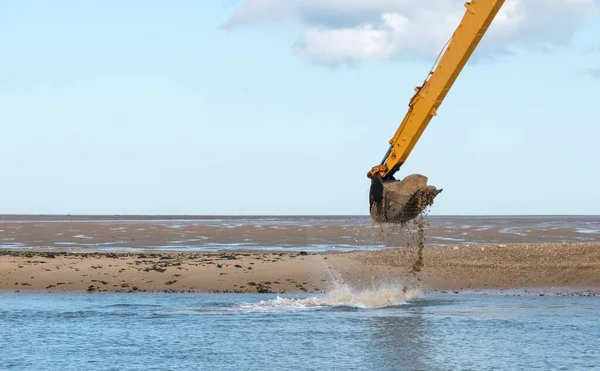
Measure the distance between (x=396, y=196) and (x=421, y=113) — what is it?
2.62 metres

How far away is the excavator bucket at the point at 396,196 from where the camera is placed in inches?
992

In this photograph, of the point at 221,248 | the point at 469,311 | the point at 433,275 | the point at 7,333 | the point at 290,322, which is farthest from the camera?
the point at 221,248

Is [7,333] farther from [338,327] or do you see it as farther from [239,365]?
[338,327]

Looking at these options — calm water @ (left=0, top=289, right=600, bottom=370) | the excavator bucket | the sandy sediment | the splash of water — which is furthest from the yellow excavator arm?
the sandy sediment

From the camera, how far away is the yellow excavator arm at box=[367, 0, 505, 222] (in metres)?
24.2

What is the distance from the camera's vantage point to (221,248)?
53.5 m

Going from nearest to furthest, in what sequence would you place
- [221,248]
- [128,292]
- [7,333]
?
[7,333], [128,292], [221,248]

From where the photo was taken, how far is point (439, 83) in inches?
972

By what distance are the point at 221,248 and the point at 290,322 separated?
94.3 feet

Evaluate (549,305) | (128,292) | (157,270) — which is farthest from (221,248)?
(549,305)

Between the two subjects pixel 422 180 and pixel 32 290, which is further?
pixel 32 290

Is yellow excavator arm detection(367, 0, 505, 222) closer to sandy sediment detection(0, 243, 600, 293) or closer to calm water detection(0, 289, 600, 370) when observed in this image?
calm water detection(0, 289, 600, 370)

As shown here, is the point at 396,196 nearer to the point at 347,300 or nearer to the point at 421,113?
the point at 421,113

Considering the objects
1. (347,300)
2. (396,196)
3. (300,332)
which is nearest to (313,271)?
(347,300)
